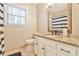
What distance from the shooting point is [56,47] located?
4.46 feet

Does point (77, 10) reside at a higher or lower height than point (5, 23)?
higher

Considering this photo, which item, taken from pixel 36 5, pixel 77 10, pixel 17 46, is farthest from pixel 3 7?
pixel 77 10

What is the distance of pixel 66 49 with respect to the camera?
117cm

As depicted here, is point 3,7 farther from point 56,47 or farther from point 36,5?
point 56,47

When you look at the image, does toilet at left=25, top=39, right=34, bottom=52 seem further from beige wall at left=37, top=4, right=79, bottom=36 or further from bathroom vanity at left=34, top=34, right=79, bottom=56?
beige wall at left=37, top=4, right=79, bottom=36

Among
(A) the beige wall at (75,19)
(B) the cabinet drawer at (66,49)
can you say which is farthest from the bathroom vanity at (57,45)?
(A) the beige wall at (75,19)

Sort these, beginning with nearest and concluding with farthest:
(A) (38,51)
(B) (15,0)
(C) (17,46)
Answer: (B) (15,0) → (C) (17,46) → (A) (38,51)

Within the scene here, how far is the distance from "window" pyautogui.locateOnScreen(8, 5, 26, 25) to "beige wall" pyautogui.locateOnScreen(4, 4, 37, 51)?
7cm

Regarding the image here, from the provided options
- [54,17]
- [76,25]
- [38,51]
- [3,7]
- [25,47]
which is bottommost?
[38,51]

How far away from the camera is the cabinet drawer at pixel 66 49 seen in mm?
1057

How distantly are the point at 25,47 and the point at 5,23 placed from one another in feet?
1.68

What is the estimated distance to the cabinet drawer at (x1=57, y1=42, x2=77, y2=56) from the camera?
1.06 metres

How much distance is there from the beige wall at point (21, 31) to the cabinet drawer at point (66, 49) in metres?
0.56

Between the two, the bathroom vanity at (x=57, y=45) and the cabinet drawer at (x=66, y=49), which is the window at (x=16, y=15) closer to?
the bathroom vanity at (x=57, y=45)
